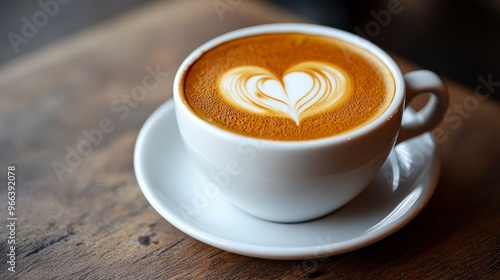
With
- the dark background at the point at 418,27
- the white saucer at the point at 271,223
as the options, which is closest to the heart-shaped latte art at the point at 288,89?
the white saucer at the point at 271,223

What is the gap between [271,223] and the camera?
843mm

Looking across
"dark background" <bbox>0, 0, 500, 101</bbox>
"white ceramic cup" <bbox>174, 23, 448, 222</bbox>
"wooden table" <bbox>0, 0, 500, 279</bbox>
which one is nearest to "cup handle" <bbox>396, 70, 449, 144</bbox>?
"white ceramic cup" <bbox>174, 23, 448, 222</bbox>

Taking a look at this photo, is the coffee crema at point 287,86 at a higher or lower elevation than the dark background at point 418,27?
higher

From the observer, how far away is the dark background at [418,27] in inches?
62.8

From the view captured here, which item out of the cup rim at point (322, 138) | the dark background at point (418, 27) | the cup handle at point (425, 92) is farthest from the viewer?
the dark background at point (418, 27)

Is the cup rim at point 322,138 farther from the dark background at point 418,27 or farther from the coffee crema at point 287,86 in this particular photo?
the dark background at point 418,27

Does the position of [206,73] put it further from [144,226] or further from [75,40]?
[75,40]

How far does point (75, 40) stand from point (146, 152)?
0.45 meters

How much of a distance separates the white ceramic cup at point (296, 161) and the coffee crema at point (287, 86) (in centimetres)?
2

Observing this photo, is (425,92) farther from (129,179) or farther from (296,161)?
(129,179)

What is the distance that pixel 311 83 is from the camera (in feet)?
2.79

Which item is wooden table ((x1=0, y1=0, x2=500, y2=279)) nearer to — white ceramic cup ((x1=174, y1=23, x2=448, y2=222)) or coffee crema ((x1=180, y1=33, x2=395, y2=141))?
white ceramic cup ((x1=174, y1=23, x2=448, y2=222))

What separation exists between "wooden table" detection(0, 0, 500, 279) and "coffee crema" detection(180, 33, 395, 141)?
0.59ft

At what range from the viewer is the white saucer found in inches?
29.5
